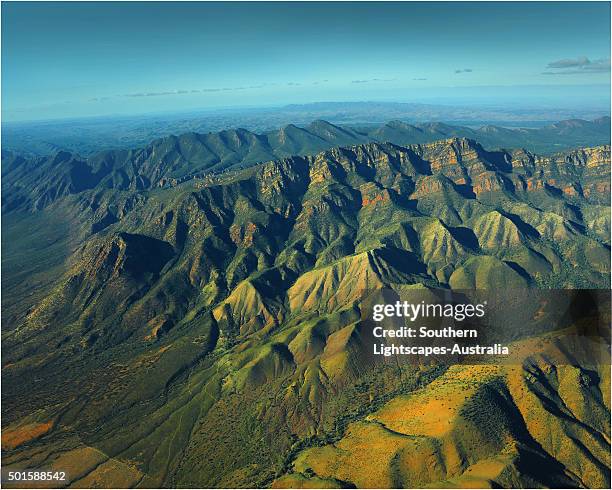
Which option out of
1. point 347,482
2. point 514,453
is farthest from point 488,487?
point 347,482

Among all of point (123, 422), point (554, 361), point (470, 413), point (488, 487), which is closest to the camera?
point (488, 487)

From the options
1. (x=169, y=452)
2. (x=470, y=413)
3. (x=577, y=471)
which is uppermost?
(x=470, y=413)

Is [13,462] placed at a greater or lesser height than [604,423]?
lesser

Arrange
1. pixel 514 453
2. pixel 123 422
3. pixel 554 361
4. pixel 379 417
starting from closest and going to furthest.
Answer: pixel 514 453
pixel 379 417
pixel 554 361
pixel 123 422

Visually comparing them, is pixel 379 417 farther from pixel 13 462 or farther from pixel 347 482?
pixel 13 462

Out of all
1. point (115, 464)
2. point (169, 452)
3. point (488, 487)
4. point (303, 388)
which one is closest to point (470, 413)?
point (488, 487)

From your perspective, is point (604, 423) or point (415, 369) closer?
point (604, 423)

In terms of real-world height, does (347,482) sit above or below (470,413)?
below

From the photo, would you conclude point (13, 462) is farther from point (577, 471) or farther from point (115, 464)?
point (577, 471)

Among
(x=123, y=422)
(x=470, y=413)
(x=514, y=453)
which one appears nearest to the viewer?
(x=514, y=453)
